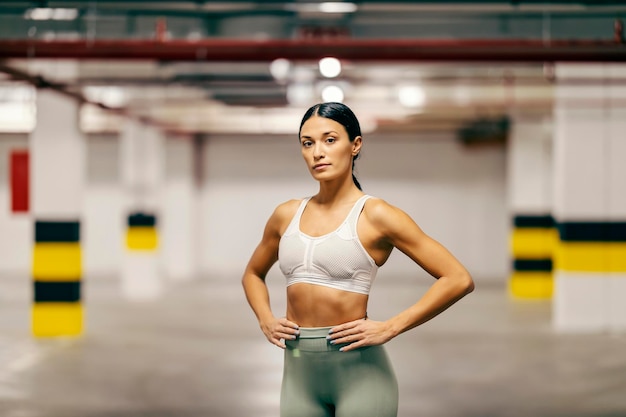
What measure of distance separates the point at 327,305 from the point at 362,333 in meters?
0.11

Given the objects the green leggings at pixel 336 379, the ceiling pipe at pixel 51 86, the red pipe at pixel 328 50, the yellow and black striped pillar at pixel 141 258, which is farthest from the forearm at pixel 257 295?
the yellow and black striped pillar at pixel 141 258

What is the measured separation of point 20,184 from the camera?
28.1ft

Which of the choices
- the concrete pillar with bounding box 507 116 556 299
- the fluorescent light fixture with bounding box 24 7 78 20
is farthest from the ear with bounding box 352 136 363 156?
the concrete pillar with bounding box 507 116 556 299

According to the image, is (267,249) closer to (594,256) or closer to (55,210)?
(55,210)

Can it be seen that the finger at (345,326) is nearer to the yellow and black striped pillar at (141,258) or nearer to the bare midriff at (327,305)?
the bare midriff at (327,305)

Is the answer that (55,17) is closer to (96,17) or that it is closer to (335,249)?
(96,17)

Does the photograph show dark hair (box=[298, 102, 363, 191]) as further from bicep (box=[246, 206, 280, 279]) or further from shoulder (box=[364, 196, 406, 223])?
bicep (box=[246, 206, 280, 279])

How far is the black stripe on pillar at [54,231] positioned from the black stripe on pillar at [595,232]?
4863mm

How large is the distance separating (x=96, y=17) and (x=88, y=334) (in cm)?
310

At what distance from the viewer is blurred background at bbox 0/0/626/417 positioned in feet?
16.6

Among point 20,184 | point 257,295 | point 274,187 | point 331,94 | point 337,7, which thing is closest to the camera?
point 257,295

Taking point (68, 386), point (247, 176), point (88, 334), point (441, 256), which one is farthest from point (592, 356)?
point (247, 176)

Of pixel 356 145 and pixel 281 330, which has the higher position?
pixel 356 145

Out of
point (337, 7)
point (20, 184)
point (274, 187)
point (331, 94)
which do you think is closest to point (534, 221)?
point (331, 94)
